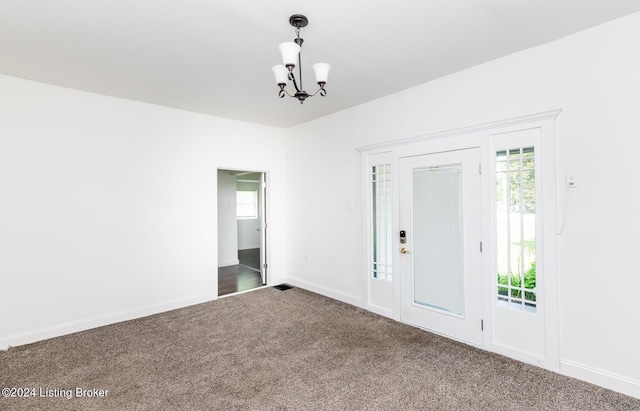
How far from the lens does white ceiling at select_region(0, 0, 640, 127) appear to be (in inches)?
84.7

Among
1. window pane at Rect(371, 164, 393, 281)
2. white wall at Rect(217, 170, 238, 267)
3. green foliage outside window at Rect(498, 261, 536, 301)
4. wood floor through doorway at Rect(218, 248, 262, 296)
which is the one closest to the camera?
green foliage outside window at Rect(498, 261, 536, 301)

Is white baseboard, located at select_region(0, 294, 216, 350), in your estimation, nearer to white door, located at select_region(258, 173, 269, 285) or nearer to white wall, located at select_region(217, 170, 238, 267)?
white door, located at select_region(258, 173, 269, 285)

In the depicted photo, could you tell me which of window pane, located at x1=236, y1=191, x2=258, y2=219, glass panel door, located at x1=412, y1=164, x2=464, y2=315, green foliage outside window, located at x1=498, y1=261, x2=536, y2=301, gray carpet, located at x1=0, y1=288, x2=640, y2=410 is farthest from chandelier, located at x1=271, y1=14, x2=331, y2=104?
window pane, located at x1=236, y1=191, x2=258, y2=219

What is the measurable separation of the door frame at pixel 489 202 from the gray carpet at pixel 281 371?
226 mm

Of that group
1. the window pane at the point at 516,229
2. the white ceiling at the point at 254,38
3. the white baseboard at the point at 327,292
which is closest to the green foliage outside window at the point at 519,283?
the window pane at the point at 516,229

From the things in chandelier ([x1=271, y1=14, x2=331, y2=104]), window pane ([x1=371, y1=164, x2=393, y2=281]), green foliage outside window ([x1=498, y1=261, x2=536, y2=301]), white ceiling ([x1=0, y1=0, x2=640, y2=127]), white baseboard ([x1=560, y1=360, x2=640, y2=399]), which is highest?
white ceiling ([x1=0, y1=0, x2=640, y2=127])

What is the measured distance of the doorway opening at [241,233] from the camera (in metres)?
5.47

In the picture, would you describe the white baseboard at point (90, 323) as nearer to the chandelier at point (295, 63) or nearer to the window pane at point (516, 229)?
the chandelier at point (295, 63)

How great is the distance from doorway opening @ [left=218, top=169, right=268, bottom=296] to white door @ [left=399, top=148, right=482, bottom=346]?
2687 millimetres

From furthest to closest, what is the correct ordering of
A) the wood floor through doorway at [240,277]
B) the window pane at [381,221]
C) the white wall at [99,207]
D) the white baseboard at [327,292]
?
the wood floor through doorway at [240,277], the white baseboard at [327,292], the window pane at [381,221], the white wall at [99,207]

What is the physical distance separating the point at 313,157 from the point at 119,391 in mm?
3727

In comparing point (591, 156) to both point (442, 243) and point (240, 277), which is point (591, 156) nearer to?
point (442, 243)

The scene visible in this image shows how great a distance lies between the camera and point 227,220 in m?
7.47

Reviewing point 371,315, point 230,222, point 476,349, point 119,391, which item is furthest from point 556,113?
point 230,222
